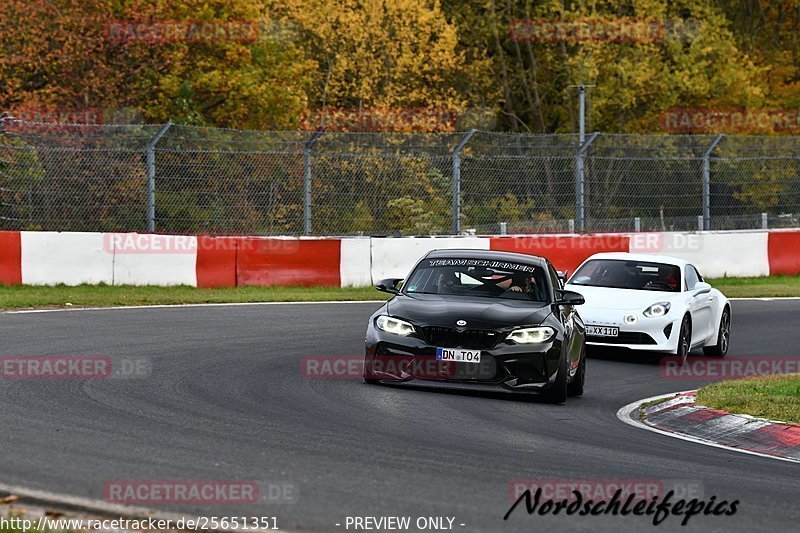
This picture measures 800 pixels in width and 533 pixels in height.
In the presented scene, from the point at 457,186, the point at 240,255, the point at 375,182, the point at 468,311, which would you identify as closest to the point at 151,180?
the point at 240,255

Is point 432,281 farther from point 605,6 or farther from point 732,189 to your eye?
point 605,6

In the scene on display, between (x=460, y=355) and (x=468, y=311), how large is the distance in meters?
0.50

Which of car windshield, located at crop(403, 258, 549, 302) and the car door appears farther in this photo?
the car door

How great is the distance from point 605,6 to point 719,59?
5045mm

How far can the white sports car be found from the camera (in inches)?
622

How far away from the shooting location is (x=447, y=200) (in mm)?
24781

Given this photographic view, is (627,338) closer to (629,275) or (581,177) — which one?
(629,275)

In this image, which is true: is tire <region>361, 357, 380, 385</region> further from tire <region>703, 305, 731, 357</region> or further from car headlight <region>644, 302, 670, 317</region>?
tire <region>703, 305, 731, 357</region>

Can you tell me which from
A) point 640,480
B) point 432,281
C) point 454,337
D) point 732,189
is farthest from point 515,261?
point 732,189

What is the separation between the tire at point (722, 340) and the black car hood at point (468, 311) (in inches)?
204

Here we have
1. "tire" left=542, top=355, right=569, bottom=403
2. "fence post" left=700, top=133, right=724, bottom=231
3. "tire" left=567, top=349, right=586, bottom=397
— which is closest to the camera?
"tire" left=542, top=355, right=569, bottom=403

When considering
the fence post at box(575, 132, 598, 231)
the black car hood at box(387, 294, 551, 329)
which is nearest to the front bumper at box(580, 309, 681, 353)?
the black car hood at box(387, 294, 551, 329)

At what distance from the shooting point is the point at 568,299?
13008 mm

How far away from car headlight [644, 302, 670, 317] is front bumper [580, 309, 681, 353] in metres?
0.05
